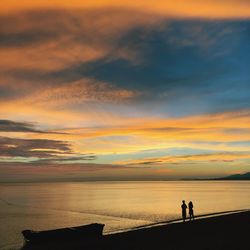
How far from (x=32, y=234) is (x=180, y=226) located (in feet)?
45.6

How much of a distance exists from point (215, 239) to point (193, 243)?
2363 mm

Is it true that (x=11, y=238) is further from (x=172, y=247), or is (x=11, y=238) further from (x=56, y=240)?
(x=172, y=247)

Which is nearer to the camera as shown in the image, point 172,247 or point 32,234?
point 172,247

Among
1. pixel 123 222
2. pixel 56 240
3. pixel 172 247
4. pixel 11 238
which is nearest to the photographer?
pixel 172 247

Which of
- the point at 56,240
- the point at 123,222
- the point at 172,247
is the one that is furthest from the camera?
the point at 123,222

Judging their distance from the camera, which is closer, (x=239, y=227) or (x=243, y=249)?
(x=243, y=249)

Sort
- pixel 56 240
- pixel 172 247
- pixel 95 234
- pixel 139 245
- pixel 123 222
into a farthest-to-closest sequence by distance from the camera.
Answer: pixel 123 222
pixel 95 234
pixel 56 240
pixel 139 245
pixel 172 247

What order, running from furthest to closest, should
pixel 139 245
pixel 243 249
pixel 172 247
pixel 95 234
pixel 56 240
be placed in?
1. pixel 95 234
2. pixel 56 240
3. pixel 139 245
4. pixel 172 247
5. pixel 243 249

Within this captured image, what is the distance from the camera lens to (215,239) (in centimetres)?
2561

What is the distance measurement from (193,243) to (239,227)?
901 centimetres

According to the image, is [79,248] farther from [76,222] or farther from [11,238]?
[76,222]

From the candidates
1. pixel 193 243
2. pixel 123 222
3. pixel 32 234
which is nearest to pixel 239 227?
pixel 193 243

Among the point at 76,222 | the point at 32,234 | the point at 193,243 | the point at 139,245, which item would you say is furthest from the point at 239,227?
the point at 76,222

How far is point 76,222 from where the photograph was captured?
186 ft
